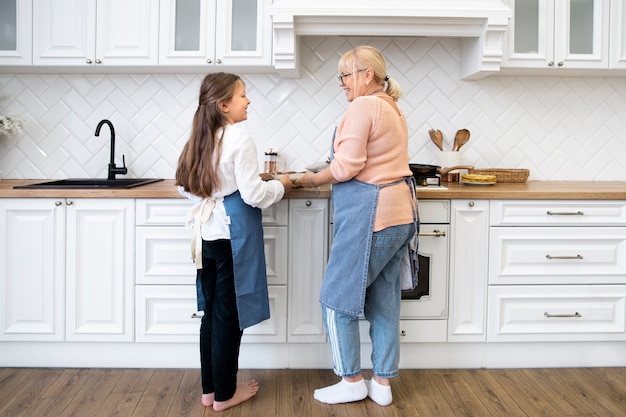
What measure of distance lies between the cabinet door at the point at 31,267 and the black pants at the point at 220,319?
82 cm

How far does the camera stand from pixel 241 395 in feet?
8.05

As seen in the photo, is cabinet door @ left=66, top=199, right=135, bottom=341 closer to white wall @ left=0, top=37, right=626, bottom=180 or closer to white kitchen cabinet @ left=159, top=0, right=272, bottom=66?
white wall @ left=0, top=37, right=626, bottom=180

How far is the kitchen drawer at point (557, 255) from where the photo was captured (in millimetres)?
2771

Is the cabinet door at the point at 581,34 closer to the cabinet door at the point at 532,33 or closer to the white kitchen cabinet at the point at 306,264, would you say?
the cabinet door at the point at 532,33

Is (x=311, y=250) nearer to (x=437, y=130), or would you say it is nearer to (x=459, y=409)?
(x=459, y=409)

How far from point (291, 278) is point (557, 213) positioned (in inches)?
51.0

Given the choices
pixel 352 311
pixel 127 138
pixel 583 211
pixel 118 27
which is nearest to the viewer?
pixel 352 311

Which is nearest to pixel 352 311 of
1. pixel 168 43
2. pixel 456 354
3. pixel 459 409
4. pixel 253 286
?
pixel 253 286

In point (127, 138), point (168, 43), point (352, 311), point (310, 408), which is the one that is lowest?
point (310, 408)

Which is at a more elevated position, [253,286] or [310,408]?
[253,286]

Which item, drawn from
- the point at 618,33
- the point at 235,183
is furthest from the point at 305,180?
the point at 618,33

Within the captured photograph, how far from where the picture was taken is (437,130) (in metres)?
3.37

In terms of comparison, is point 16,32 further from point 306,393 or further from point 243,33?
A: point 306,393

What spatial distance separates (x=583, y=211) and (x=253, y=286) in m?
1.62
